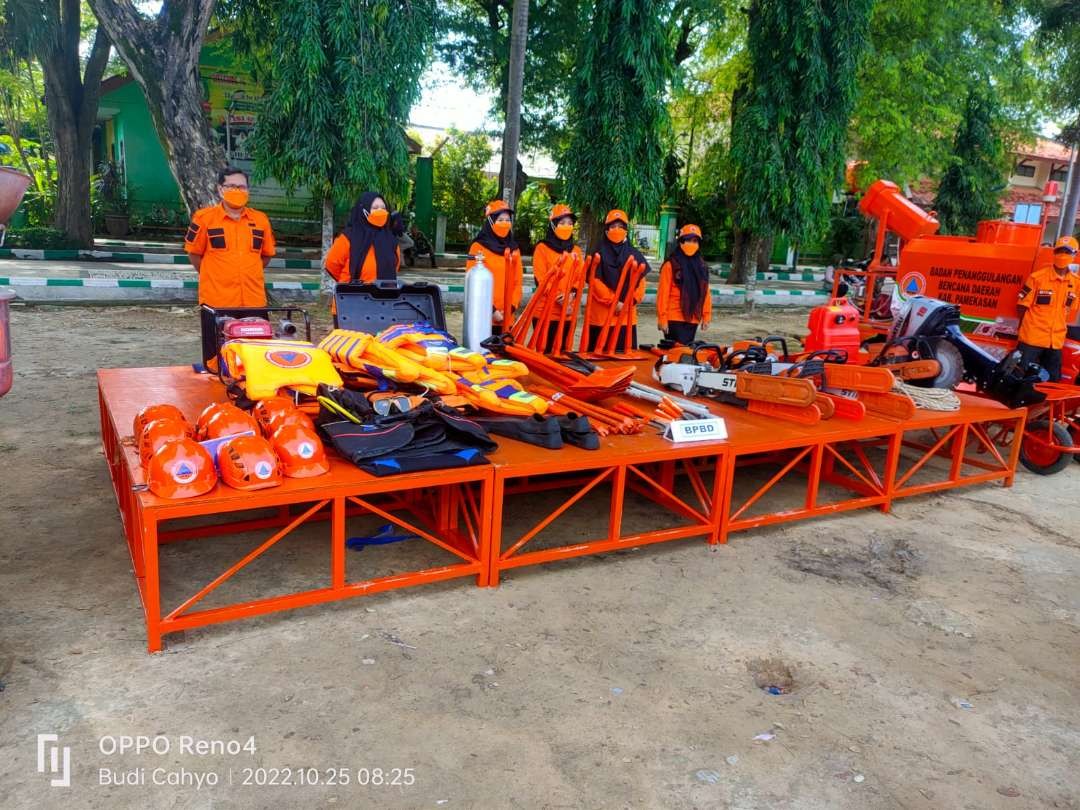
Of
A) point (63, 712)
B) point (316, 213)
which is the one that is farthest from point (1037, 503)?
point (316, 213)

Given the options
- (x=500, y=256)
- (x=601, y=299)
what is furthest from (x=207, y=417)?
(x=601, y=299)

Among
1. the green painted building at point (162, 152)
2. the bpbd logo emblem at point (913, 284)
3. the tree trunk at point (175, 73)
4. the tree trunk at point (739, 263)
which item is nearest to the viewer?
the bpbd logo emblem at point (913, 284)

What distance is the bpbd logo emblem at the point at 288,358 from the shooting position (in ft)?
12.9

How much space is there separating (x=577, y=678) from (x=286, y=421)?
159cm

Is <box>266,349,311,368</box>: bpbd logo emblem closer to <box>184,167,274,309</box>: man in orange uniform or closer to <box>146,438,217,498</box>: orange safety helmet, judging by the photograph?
<box>146,438,217,498</box>: orange safety helmet

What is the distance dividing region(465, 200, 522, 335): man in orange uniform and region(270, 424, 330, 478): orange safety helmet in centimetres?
275

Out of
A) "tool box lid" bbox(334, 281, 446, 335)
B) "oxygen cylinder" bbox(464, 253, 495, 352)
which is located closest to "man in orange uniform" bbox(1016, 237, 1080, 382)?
"oxygen cylinder" bbox(464, 253, 495, 352)

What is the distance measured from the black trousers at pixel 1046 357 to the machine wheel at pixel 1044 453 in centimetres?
47

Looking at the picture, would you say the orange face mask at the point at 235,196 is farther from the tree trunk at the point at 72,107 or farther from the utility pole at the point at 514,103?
the tree trunk at the point at 72,107

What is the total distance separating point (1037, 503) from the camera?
5625mm

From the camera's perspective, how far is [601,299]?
20.9 feet

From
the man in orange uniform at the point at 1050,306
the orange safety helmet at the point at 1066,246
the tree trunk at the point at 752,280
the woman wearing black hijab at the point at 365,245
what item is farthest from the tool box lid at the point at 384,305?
the tree trunk at the point at 752,280

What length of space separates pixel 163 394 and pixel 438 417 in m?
1.76

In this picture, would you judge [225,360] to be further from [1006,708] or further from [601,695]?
[1006,708]
